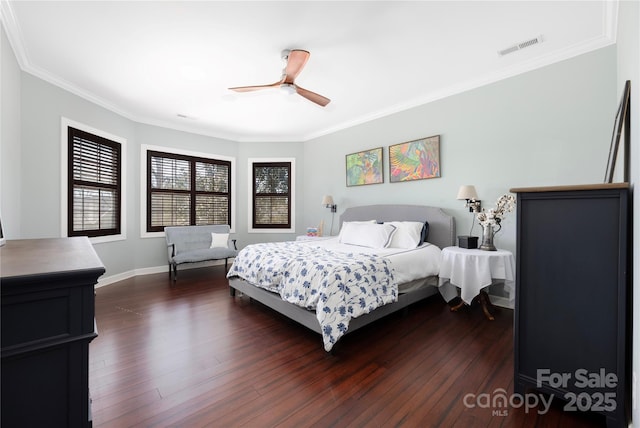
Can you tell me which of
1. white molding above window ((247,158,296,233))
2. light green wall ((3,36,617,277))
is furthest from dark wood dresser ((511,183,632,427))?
white molding above window ((247,158,296,233))

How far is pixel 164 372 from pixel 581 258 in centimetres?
268

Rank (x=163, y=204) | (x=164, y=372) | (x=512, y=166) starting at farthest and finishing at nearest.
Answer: (x=163, y=204), (x=512, y=166), (x=164, y=372)

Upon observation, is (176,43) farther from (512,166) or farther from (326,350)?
(512,166)

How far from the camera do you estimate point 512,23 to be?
2393 mm

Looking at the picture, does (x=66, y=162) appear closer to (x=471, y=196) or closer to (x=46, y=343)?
(x=46, y=343)

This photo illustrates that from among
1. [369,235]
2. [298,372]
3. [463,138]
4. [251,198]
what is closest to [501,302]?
[369,235]

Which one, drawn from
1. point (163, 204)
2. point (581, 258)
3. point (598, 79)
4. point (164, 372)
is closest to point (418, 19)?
point (598, 79)

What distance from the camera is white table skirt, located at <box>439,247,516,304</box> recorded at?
2725 mm

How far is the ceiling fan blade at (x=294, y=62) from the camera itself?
2520 mm

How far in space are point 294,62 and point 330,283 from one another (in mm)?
2086

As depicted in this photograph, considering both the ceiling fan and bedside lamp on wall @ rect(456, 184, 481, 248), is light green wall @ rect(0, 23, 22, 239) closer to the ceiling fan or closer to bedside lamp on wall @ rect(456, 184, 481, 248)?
the ceiling fan

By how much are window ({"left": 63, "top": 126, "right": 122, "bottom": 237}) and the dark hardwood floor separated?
4.99 feet

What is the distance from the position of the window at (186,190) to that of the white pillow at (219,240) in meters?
0.65

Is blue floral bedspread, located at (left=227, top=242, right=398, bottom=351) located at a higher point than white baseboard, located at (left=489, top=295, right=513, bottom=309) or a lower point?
higher
